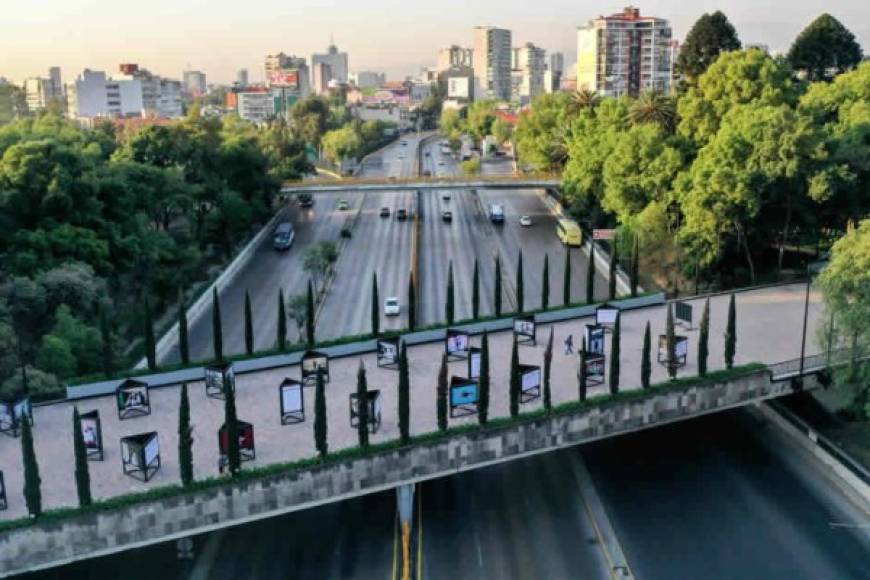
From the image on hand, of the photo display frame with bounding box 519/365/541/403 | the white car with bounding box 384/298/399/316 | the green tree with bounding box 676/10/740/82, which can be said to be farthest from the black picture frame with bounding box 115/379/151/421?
the green tree with bounding box 676/10/740/82

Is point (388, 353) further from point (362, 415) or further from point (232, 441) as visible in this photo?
point (232, 441)

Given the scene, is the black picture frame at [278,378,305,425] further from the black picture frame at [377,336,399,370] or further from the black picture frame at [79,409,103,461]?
the black picture frame at [377,336,399,370]

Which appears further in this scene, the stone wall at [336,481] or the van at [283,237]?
the van at [283,237]

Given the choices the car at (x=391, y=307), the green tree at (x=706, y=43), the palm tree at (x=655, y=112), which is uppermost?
the green tree at (x=706, y=43)

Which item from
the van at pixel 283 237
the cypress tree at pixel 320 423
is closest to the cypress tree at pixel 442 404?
the cypress tree at pixel 320 423

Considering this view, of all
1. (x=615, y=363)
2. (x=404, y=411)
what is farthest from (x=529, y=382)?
(x=404, y=411)

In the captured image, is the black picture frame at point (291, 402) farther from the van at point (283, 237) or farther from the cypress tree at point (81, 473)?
the van at point (283, 237)
